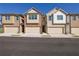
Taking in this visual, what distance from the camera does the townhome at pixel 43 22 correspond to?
53.4 feet

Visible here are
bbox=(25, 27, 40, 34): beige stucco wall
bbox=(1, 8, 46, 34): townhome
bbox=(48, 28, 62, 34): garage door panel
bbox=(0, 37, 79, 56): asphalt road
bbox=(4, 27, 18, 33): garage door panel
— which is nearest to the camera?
bbox=(0, 37, 79, 56): asphalt road

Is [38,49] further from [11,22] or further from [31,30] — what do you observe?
[11,22]

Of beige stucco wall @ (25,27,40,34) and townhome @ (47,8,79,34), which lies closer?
townhome @ (47,8,79,34)

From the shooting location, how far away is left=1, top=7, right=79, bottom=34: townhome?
640 inches

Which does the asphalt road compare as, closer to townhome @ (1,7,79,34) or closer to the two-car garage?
townhome @ (1,7,79,34)

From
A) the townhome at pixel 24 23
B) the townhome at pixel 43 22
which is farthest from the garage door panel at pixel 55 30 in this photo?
the townhome at pixel 24 23

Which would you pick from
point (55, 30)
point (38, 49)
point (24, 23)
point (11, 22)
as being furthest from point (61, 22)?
point (38, 49)

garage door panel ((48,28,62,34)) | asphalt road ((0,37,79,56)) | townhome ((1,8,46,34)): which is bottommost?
asphalt road ((0,37,79,56))

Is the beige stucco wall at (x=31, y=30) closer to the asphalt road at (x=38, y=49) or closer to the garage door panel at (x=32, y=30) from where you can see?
the garage door panel at (x=32, y=30)

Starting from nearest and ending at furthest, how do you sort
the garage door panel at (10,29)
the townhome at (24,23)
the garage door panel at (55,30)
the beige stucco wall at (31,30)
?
the garage door panel at (55,30) → the garage door panel at (10,29) → the townhome at (24,23) → the beige stucco wall at (31,30)

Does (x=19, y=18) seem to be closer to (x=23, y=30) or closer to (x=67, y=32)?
(x=23, y=30)

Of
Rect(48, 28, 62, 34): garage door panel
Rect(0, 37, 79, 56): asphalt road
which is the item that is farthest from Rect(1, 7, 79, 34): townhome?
Rect(0, 37, 79, 56): asphalt road

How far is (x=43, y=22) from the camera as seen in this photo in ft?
54.9

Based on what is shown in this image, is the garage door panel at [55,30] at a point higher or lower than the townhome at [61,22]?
lower
